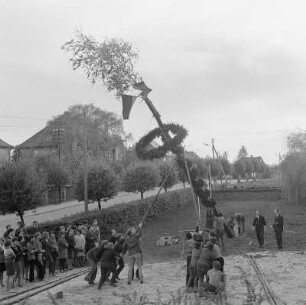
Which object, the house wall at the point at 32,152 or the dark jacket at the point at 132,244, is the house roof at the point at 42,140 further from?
the dark jacket at the point at 132,244

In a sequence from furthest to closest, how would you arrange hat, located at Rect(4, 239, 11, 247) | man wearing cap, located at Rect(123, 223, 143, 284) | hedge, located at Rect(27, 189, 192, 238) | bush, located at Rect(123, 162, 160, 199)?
bush, located at Rect(123, 162, 160, 199) < hedge, located at Rect(27, 189, 192, 238) < man wearing cap, located at Rect(123, 223, 143, 284) < hat, located at Rect(4, 239, 11, 247)

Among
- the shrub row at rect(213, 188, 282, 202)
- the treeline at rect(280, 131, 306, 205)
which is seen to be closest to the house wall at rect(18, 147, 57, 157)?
the shrub row at rect(213, 188, 282, 202)

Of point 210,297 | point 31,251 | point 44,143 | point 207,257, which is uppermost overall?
point 44,143

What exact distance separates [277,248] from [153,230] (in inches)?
383

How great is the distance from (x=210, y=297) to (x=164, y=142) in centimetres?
636

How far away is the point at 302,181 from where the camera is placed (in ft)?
126

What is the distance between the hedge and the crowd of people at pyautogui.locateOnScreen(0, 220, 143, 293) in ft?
7.81

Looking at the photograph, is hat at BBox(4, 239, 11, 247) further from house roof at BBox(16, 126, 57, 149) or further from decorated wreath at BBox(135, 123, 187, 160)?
house roof at BBox(16, 126, 57, 149)

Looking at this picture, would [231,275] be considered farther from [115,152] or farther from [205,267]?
[115,152]

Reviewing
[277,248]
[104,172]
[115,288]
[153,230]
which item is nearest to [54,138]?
[104,172]

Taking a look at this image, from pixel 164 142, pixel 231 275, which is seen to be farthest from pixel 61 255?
pixel 231 275

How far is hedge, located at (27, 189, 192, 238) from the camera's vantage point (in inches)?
892

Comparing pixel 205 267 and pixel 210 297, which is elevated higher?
pixel 205 267

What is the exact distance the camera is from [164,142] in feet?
54.0
